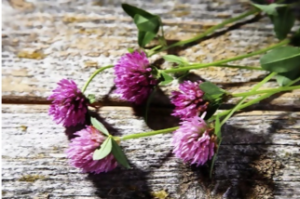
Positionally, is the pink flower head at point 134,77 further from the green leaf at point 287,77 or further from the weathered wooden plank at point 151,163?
the green leaf at point 287,77

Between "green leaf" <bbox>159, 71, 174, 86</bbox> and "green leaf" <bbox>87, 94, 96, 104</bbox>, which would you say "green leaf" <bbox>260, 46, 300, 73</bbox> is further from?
"green leaf" <bbox>87, 94, 96, 104</bbox>

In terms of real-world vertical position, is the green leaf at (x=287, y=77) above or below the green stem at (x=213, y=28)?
below

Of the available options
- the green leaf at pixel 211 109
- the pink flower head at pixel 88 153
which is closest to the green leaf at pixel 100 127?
the pink flower head at pixel 88 153

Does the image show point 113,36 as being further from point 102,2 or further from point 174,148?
point 174,148

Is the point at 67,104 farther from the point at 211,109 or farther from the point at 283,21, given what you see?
the point at 283,21

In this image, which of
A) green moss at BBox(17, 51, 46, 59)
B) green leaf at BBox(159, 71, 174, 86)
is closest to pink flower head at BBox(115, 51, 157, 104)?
green leaf at BBox(159, 71, 174, 86)

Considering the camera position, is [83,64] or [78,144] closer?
[78,144]

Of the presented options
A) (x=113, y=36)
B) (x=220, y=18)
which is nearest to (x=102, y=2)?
(x=113, y=36)
